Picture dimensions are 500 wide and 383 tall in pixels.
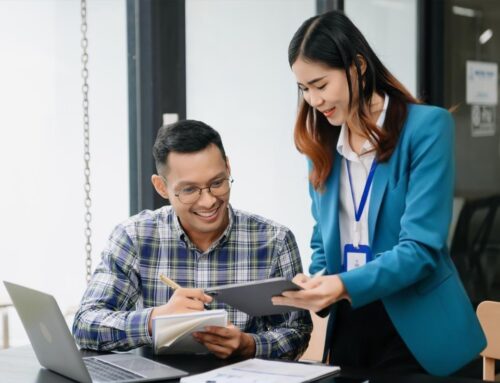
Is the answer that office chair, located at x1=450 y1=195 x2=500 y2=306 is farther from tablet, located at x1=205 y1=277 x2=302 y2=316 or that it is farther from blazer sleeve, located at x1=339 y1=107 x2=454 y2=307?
tablet, located at x1=205 y1=277 x2=302 y2=316

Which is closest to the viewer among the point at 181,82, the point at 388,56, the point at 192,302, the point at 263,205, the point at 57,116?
the point at 192,302

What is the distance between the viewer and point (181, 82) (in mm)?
3535

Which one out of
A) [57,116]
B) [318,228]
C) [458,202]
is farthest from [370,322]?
[458,202]

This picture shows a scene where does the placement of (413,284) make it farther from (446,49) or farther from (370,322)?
(446,49)

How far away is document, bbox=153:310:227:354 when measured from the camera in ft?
6.62

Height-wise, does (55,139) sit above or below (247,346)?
above

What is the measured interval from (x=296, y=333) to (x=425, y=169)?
21.2 inches

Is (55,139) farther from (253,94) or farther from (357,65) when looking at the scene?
(357,65)

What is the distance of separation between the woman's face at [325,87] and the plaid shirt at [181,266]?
1.37ft

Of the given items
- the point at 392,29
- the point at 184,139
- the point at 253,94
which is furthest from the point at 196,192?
the point at 392,29

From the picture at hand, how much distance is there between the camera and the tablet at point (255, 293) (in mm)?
1896

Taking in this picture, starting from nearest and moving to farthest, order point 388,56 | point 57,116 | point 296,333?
point 296,333
point 57,116
point 388,56

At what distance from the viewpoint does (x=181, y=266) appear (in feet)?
7.87

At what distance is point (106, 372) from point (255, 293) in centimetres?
38
